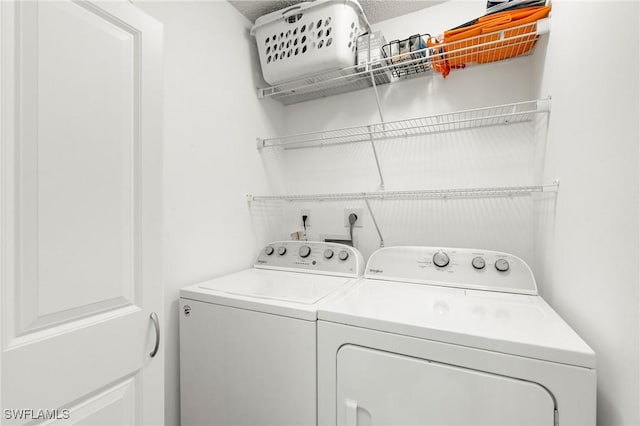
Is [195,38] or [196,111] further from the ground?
[195,38]

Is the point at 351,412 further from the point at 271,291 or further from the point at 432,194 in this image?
the point at 432,194

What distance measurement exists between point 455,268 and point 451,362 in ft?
2.15

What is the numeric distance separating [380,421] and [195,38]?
6.52ft

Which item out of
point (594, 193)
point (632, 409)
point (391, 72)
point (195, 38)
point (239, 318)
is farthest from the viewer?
point (391, 72)

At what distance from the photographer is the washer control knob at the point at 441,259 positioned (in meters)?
1.48

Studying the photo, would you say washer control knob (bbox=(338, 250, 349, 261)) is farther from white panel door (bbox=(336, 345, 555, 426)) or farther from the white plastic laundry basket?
the white plastic laundry basket

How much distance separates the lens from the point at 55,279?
730 millimetres

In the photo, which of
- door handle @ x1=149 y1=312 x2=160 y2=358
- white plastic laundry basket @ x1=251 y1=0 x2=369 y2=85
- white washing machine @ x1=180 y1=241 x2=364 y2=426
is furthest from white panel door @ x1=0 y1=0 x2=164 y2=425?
white plastic laundry basket @ x1=251 y1=0 x2=369 y2=85

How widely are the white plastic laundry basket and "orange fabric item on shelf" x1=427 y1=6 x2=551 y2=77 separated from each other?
0.47m

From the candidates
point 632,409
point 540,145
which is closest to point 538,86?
point 540,145

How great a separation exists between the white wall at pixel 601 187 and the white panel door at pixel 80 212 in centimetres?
134

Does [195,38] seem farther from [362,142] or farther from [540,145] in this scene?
[540,145]

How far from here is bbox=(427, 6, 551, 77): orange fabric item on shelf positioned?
4.29 ft

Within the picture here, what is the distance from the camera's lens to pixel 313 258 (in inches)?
70.7
